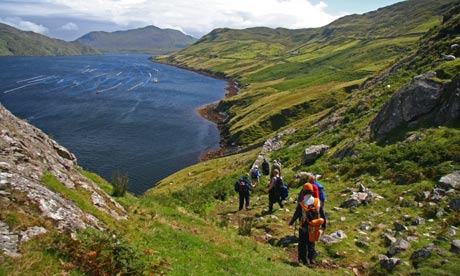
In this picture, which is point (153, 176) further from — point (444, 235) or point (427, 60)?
point (444, 235)

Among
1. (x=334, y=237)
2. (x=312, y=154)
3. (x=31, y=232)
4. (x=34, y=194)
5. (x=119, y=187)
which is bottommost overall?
(x=334, y=237)

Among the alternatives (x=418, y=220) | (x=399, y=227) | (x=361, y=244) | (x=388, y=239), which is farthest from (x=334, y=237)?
(x=418, y=220)

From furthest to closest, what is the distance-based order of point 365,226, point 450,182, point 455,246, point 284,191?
1. point 284,191
2. point 450,182
3. point 365,226
4. point 455,246

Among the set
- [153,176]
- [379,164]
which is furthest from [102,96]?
[379,164]

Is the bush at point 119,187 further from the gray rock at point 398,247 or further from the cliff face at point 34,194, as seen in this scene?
the gray rock at point 398,247

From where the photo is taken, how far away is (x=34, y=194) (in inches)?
429

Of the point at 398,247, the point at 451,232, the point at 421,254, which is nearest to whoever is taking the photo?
the point at 421,254

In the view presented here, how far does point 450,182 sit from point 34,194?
19.7m

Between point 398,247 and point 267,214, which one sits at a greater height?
point 398,247

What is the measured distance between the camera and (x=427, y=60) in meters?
43.8

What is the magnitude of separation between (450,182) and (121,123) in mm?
108323

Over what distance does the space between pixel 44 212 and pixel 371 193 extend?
18.3m

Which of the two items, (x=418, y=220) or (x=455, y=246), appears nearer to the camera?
(x=455, y=246)

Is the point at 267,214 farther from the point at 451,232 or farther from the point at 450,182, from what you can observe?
the point at 451,232
